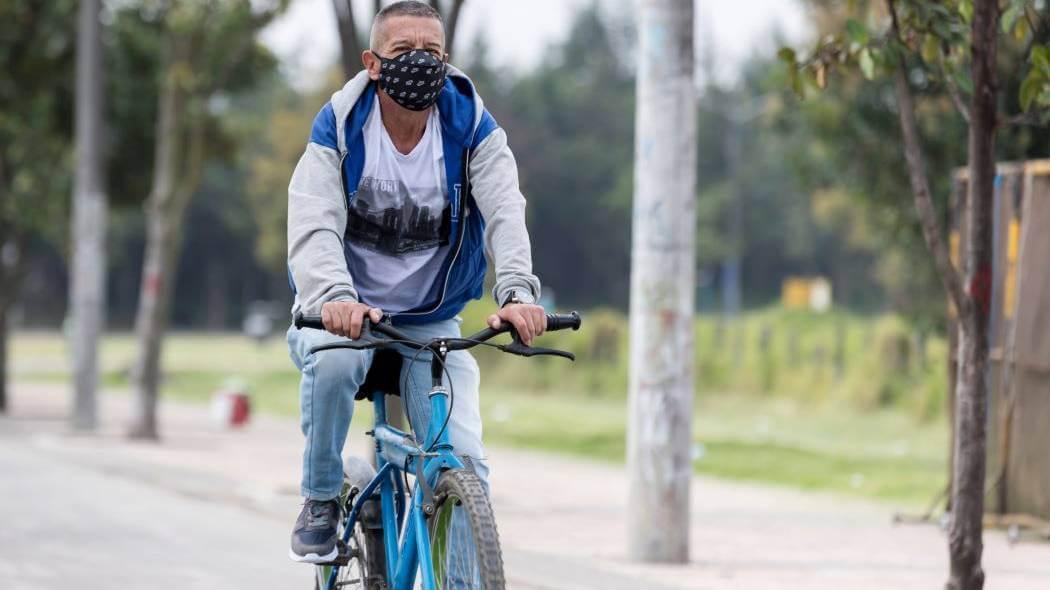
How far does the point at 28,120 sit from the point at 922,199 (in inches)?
710

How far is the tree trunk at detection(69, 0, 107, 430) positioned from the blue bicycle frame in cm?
1422

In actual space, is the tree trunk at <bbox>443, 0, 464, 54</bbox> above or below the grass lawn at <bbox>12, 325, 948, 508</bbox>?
above

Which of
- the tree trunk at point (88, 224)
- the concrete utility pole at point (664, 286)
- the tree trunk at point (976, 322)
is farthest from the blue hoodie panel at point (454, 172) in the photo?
the tree trunk at point (88, 224)

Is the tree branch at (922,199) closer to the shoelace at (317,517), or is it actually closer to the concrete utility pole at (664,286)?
the concrete utility pole at (664,286)

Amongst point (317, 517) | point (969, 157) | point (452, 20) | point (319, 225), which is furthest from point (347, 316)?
point (452, 20)

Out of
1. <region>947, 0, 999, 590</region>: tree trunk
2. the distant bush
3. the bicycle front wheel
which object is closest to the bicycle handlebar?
the bicycle front wheel

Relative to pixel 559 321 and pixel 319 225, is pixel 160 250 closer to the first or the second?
pixel 319 225

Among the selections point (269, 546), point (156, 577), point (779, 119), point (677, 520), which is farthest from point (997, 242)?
point (779, 119)

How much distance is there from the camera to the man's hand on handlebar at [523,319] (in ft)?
14.0

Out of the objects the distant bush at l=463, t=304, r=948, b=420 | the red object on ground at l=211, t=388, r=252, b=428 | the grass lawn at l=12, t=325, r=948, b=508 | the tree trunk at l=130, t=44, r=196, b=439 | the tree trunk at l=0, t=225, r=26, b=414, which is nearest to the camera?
the grass lawn at l=12, t=325, r=948, b=508

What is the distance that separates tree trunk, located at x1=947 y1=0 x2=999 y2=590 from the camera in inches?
268

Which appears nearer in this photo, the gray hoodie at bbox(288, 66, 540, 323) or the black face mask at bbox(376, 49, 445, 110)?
the gray hoodie at bbox(288, 66, 540, 323)

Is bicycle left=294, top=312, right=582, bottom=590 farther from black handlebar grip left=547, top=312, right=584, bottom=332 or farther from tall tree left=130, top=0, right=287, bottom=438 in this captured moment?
tall tree left=130, top=0, right=287, bottom=438

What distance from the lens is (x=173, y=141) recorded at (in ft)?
61.0
